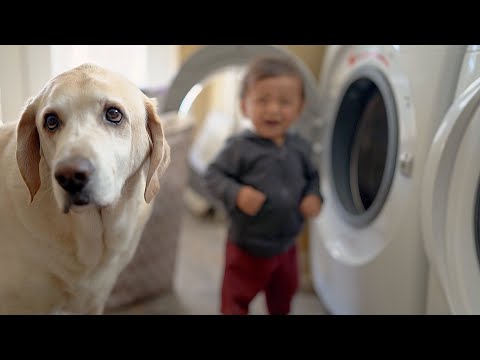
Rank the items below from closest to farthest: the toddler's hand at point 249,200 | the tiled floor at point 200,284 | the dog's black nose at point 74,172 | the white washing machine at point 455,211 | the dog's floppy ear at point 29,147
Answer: the dog's black nose at point 74,172 < the dog's floppy ear at point 29,147 < the white washing machine at point 455,211 < the toddler's hand at point 249,200 < the tiled floor at point 200,284

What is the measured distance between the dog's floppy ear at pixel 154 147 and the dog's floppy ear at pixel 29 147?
0.44 feet

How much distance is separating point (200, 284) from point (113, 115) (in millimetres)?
1080

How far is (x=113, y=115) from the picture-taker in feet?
1.96

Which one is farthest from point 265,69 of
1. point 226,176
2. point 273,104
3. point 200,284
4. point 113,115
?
point 200,284

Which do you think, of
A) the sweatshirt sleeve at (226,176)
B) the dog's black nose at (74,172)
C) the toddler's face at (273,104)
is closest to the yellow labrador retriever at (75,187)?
the dog's black nose at (74,172)

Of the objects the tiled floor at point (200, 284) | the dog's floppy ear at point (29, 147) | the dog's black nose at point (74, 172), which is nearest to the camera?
the dog's black nose at point (74, 172)

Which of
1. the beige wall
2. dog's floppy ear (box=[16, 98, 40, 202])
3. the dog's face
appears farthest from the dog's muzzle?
the beige wall

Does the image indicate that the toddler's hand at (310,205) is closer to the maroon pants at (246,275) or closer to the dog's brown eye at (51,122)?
the maroon pants at (246,275)

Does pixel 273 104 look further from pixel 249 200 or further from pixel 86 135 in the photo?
pixel 86 135

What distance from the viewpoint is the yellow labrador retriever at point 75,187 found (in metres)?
0.56
